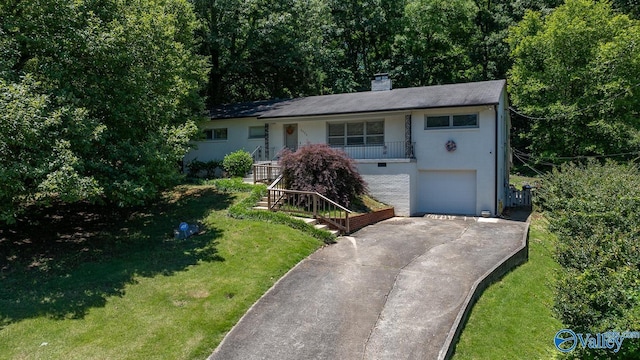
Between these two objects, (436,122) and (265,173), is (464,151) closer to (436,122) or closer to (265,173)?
(436,122)

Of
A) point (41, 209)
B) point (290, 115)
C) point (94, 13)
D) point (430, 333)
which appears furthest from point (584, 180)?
point (41, 209)

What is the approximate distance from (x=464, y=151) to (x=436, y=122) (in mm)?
1735

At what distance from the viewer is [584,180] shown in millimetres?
11133

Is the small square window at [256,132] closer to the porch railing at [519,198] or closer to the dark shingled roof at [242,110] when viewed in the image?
the dark shingled roof at [242,110]

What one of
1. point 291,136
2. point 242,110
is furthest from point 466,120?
point 242,110

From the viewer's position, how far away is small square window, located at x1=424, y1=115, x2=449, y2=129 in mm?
16688

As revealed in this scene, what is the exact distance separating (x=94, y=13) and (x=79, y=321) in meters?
8.40

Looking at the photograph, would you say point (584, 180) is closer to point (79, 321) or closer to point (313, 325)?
point (313, 325)

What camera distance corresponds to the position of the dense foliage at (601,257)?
4.61 metres

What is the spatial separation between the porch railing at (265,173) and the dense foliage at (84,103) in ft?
15.4

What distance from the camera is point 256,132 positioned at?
21.5 metres

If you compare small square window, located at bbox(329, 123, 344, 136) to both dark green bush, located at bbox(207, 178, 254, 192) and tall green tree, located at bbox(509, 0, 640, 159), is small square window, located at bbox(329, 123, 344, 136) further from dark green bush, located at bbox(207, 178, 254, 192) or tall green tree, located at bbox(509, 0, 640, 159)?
tall green tree, located at bbox(509, 0, 640, 159)

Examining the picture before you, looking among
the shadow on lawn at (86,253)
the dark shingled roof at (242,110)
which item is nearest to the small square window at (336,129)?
the dark shingled roof at (242,110)

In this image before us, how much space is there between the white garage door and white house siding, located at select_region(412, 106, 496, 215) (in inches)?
2.5
